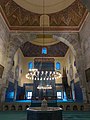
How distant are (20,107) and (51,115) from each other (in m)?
6.66

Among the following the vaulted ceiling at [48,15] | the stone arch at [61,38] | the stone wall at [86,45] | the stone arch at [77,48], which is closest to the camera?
the stone wall at [86,45]

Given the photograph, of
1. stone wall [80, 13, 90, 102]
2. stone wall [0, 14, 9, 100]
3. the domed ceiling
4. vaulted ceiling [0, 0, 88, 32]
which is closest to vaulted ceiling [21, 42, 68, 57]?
vaulted ceiling [0, 0, 88, 32]

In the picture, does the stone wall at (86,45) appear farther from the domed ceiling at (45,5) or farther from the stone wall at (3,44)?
the stone wall at (3,44)

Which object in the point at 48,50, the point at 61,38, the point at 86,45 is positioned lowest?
the point at 86,45

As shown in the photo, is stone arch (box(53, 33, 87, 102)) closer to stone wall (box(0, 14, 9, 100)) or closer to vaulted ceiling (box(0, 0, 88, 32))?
vaulted ceiling (box(0, 0, 88, 32))

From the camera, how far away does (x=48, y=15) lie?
1104 cm

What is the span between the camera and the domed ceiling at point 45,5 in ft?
33.9

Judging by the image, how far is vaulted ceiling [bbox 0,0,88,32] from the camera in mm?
10001

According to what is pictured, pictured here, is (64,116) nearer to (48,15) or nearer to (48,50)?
(48,15)

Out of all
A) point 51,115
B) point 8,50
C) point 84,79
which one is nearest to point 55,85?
point 84,79

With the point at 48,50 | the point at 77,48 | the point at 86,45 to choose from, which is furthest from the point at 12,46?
the point at 48,50

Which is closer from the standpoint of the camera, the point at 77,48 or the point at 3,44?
the point at 3,44

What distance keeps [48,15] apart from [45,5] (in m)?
0.83

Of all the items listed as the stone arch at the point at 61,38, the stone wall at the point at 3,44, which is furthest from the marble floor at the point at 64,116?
the stone arch at the point at 61,38
